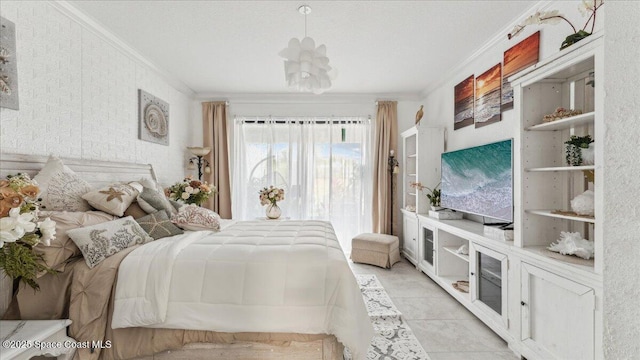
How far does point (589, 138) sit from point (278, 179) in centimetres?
388

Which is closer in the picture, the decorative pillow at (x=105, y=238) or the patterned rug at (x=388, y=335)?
the decorative pillow at (x=105, y=238)

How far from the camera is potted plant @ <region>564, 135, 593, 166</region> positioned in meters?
1.71

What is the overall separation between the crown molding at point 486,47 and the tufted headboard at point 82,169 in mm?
4018

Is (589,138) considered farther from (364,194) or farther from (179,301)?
(364,194)

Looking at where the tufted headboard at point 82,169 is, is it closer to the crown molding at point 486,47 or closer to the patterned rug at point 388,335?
the patterned rug at point 388,335

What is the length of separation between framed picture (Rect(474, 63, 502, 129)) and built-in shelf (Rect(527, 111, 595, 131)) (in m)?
1.04

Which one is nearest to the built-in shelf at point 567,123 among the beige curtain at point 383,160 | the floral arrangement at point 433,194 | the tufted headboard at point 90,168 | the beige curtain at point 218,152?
the floral arrangement at point 433,194

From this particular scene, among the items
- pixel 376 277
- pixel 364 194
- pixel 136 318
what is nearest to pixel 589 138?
pixel 376 277

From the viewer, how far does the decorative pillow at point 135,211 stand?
2.48 meters

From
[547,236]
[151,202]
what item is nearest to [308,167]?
[151,202]

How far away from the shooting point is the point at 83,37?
8.52 ft

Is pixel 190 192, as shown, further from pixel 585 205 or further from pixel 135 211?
pixel 585 205

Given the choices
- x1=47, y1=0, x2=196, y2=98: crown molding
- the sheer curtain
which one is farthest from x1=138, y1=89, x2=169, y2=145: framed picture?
the sheer curtain

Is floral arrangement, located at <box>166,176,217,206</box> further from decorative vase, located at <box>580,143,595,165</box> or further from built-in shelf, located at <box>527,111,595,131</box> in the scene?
decorative vase, located at <box>580,143,595,165</box>
